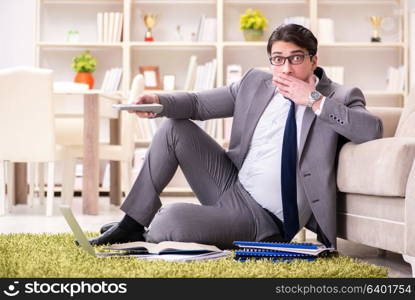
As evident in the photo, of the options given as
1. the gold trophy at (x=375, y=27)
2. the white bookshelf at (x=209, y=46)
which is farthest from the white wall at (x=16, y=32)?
the gold trophy at (x=375, y=27)

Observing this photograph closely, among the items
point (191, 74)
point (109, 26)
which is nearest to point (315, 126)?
point (191, 74)

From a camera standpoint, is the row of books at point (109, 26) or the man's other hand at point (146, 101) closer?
the man's other hand at point (146, 101)

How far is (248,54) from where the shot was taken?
6.50 meters

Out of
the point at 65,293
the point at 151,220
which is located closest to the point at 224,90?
the point at 151,220

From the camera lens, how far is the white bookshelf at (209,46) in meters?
6.41

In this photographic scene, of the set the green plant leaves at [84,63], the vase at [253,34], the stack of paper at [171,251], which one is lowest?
the stack of paper at [171,251]

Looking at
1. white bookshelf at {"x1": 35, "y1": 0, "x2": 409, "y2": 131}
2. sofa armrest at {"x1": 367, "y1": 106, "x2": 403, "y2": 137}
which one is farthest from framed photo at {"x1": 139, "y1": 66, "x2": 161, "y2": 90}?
sofa armrest at {"x1": 367, "y1": 106, "x2": 403, "y2": 137}

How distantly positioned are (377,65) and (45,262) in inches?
192

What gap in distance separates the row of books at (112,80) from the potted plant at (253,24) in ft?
3.55

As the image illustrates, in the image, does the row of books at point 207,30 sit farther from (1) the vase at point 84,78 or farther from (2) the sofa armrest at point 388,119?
(2) the sofa armrest at point 388,119

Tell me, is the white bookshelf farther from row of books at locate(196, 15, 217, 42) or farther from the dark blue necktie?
the dark blue necktie

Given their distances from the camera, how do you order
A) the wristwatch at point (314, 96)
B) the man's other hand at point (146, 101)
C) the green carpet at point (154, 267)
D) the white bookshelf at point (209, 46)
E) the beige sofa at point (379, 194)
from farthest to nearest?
the white bookshelf at point (209, 46)
the man's other hand at point (146, 101)
the wristwatch at point (314, 96)
the beige sofa at point (379, 194)
the green carpet at point (154, 267)

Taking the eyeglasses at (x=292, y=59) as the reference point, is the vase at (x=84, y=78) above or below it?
above

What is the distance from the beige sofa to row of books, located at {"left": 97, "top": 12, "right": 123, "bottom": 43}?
4.04 m
